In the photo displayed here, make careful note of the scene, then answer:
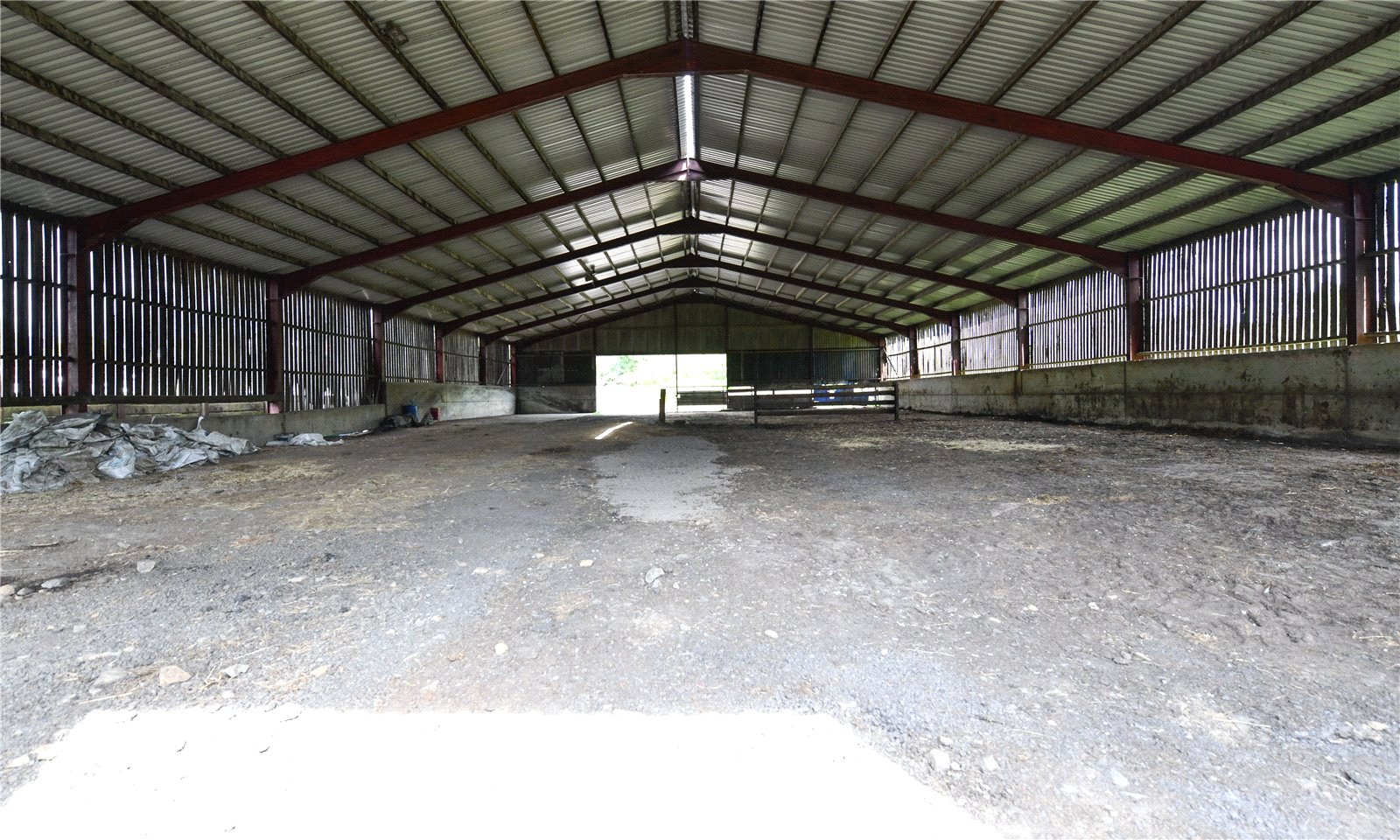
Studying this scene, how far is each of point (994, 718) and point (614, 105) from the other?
43.6 ft

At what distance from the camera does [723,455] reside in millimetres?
9250

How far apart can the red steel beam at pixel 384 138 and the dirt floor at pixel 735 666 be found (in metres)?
8.32

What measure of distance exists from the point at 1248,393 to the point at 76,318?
74.1ft

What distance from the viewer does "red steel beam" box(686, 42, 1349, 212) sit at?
400 inches

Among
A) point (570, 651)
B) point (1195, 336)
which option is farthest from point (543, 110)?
point (1195, 336)

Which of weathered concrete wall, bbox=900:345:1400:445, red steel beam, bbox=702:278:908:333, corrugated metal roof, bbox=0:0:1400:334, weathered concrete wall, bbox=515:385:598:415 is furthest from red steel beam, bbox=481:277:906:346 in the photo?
corrugated metal roof, bbox=0:0:1400:334

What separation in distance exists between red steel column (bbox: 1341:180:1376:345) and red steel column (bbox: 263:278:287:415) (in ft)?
79.4

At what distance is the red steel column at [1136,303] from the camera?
1579 cm

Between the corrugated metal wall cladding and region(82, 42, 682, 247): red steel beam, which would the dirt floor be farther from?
region(82, 42, 682, 247): red steel beam

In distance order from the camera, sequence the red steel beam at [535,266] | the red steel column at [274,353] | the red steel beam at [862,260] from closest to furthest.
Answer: the red steel column at [274,353], the red steel beam at [862,260], the red steel beam at [535,266]

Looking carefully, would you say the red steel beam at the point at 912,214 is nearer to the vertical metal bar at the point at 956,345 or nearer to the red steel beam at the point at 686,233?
the red steel beam at the point at 686,233

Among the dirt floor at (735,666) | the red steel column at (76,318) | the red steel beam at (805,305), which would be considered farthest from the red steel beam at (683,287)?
the dirt floor at (735,666)

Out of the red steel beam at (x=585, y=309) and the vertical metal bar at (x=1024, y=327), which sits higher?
the red steel beam at (x=585, y=309)

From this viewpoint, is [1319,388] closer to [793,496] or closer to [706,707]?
[793,496]
